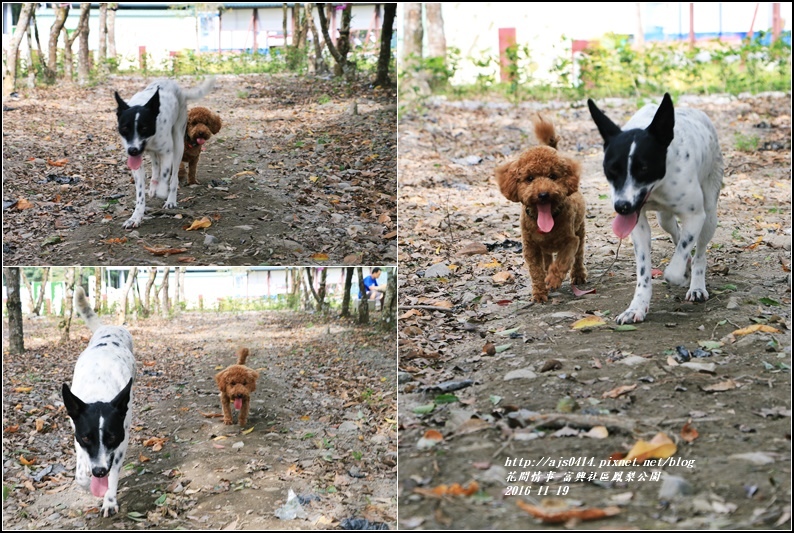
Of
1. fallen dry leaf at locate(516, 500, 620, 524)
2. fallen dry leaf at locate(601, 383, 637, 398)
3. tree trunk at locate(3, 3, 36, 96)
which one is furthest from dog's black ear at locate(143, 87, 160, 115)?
fallen dry leaf at locate(516, 500, 620, 524)

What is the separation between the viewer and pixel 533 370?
193 inches

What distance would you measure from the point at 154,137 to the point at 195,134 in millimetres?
370

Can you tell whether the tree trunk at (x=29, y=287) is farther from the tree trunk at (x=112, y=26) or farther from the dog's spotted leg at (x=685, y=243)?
the dog's spotted leg at (x=685, y=243)

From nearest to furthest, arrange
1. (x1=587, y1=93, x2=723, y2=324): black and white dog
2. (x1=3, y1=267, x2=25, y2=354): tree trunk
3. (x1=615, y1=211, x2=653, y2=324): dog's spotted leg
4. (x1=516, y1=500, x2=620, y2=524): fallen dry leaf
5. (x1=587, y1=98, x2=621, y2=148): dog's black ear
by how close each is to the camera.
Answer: (x1=516, y1=500, x2=620, y2=524): fallen dry leaf
(x1=587, y1=93, x2=723, y2=324): black and white dog
(x1=587, y1=98, x2=621, y2=148): dog's black ear
(x1=615, y1=211, x2=653, y2=324): dog's spotted leg
(x1=3, y1=267, x2=25, y2=354): tree trunk

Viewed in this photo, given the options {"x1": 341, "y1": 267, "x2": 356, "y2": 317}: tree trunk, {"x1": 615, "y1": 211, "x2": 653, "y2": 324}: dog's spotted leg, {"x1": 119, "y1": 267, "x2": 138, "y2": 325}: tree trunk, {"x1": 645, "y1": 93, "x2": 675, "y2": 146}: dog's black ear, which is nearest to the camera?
{"x1": 645, "y1": 93, "x2": 675, "y2": 146}: dog's black ear

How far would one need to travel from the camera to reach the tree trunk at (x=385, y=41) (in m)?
6.62

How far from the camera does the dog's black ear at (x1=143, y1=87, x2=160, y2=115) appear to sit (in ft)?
18.6

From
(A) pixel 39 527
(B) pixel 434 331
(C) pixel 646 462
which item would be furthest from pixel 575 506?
(A) pixel 39 527

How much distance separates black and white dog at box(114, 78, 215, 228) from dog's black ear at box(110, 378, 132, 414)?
1.16 m

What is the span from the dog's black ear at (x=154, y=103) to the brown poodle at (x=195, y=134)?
32 cm

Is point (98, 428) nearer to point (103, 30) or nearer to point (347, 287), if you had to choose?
point (347, 287)

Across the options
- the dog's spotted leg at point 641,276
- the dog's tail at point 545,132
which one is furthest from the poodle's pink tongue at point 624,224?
the dog's tail at point 545,132

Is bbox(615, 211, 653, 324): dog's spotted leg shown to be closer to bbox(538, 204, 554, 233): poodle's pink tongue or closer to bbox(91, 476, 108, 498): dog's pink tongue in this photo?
bbox(538, 204, 554, 233): poodle's pink tongue

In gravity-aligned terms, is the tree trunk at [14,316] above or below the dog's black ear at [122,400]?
above
